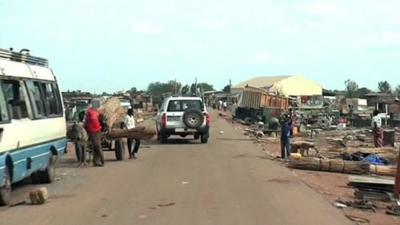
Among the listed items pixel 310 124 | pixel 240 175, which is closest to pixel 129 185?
pixel 240 175

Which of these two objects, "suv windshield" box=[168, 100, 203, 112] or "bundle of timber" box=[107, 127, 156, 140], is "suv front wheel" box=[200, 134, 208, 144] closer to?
"suv windshield" box=[168, 100, 203, 112]

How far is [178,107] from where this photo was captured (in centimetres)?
2884

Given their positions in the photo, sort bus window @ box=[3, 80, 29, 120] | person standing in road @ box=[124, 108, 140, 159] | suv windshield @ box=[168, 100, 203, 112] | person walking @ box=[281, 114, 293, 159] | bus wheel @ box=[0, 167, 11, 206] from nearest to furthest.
→ bus wheel @ box=[0, 167, 11, 206] < bus window @ box=[3, 80, 29, 120] < person standing in road @ box=[124, 108, 140, 159] < person walking @ box=[281, 114, 293, 159] < suv windshield @ box=[168, 100, 203, 112]

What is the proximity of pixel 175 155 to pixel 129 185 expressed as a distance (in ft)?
26.9

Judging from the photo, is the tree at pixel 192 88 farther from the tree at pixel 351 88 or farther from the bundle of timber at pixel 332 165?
the bundle of timber at pixel 332 165

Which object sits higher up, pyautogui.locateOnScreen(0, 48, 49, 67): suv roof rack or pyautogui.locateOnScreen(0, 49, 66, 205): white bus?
pyautogui.locateOnScreen(0, 48, 49, 67): suv roof rack

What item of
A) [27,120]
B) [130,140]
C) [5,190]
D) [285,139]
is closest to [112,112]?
[130,140]

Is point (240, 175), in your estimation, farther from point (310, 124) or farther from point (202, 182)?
point (310, 124)

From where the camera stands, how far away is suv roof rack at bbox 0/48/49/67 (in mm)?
12003

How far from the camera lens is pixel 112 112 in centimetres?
2212

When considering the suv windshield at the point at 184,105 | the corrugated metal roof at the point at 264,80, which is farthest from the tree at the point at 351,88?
the suv windshield at the point at 184,105

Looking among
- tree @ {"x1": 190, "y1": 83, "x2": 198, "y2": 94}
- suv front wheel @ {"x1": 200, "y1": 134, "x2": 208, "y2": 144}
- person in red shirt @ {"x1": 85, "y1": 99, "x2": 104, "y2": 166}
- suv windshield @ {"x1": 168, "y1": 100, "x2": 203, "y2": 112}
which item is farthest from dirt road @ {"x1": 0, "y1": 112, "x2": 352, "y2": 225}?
tree @ {"x1": 190, "y1": 83, "x2": 198, "y2": 94}

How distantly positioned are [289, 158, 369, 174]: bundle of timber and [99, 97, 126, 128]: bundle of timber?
5.97 meters

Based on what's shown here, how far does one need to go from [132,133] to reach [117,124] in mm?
1572
